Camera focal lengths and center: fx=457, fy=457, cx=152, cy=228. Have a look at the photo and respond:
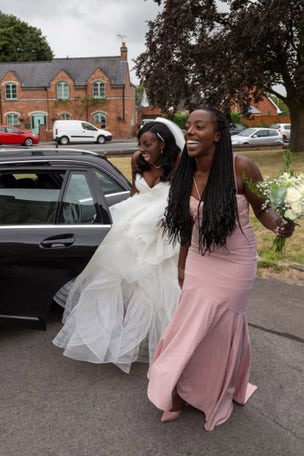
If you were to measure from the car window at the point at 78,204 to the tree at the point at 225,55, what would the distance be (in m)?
13.6

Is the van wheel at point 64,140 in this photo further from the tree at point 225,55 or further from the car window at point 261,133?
the tree at point 225,55

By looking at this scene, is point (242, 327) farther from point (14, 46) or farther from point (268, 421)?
point (14, 46)

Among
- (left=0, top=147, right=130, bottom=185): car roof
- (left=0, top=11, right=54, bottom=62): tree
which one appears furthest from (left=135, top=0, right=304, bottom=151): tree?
(left=0, top=11, right=54, bottom=62): tree

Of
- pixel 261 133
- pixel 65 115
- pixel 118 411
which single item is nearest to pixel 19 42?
pixel 65 115

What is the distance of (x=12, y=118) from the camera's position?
45.1m

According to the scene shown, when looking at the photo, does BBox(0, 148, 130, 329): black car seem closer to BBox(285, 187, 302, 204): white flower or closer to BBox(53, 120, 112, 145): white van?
BBox(285, 187, 302, 204): white flower

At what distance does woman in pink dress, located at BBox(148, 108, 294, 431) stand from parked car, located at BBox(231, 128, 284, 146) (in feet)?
79.0

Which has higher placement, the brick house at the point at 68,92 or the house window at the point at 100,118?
the brick house at the point at 68,92

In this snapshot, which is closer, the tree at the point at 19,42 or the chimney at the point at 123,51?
the chimney at the point at 123,51

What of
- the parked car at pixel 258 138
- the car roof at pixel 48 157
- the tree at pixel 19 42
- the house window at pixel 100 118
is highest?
the tree at pixel 19 42

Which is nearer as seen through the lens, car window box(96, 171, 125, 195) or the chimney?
car window box(96, 171, 125, 195)

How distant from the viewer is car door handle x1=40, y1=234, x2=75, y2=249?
3576 mm

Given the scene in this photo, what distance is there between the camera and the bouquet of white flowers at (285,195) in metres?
2.28

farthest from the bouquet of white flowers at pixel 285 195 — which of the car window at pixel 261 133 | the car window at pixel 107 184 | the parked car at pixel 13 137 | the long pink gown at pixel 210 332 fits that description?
the parked car at pixel 13 137
